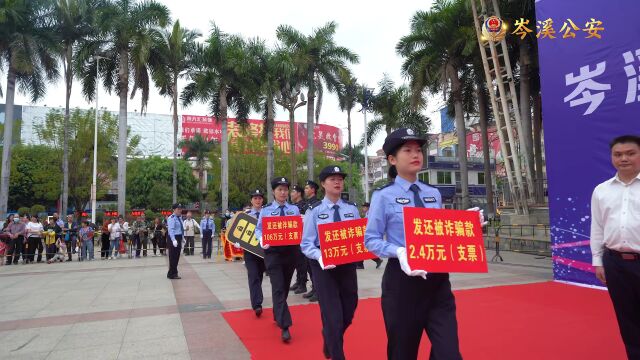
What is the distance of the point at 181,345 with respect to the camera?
4754 mm

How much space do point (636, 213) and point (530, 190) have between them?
15.7m

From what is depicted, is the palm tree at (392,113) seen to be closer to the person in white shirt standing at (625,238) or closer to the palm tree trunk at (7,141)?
the palm tree trunk at (7,141)

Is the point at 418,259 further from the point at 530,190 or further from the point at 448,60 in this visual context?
the point at 448,60

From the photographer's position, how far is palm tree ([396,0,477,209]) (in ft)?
69.8

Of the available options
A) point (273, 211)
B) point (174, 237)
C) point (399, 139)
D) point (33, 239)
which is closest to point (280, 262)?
point (273, 211)

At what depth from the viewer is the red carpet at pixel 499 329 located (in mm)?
4320

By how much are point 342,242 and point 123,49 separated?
22039 millimetres

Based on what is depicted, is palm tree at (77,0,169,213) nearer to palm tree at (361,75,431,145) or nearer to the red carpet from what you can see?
palm tree at (361,75,431,145)

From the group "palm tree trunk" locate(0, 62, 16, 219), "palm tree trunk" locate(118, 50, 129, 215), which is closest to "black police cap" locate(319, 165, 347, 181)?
"palm tree trunk" locate(118, 50, 129, 215)

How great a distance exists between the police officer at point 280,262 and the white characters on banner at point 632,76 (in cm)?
531

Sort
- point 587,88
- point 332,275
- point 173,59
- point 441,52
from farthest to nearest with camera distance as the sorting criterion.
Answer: point 173,59 → point 441,52 → point 587,88 → point 332,275

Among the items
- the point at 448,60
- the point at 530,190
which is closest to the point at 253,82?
the point at 448,60

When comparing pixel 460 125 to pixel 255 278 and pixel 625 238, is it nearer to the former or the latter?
pixel 255 278

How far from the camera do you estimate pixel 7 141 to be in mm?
21141
